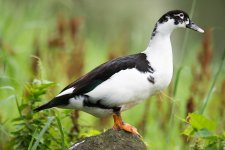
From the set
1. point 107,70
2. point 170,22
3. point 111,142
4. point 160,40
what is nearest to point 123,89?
point 107,70

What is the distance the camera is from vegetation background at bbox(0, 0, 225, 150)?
227 inches

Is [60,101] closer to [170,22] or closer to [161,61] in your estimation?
[161,61]

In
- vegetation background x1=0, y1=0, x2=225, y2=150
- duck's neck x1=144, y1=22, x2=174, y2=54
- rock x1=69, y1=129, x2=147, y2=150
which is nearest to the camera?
rock x1=69, y1=129, x2=147, y2=150

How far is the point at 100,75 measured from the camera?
530cm

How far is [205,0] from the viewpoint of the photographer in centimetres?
1694

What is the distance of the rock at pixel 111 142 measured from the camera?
202 inches

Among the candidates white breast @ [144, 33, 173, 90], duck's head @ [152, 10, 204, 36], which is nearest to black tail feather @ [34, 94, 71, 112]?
white breast @ [144, 33, 173, 90]

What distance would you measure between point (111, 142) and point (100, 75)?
450 millimetres

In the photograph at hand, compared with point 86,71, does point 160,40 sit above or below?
above

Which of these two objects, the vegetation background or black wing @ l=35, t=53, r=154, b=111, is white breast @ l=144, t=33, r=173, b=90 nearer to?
black wing @ l=35, t=53, r=154, b=111

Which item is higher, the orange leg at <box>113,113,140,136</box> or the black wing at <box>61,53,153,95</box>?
the black wing at <box>61,53,153,95</box>

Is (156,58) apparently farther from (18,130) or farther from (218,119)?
(218,119)

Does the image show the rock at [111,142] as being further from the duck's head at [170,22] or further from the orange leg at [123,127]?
the duck's head at [170,22]

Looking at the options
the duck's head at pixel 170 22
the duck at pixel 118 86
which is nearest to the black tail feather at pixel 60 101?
the duck at pixel 118 86
